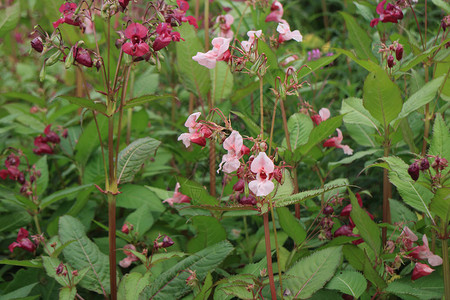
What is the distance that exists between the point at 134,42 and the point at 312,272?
2.93ft

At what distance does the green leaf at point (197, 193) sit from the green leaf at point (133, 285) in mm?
305

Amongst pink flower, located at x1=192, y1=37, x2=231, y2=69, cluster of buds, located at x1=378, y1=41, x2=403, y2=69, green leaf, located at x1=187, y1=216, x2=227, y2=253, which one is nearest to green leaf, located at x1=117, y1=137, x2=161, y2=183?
green leaf, located at x1=187, y1=216, x2=227, y2=253

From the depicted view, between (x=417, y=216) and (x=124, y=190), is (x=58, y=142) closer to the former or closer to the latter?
(x=124, y=190)

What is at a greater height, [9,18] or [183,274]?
[9,18]

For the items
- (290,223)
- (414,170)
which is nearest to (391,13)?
(414,170)

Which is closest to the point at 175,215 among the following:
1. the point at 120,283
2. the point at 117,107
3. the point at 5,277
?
the point at 120,283

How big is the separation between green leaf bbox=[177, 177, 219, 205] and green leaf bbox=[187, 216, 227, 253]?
6 centimetres

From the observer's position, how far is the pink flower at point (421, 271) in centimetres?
145

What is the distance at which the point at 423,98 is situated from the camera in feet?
4.97

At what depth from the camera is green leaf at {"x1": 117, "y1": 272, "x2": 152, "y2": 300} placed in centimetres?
153

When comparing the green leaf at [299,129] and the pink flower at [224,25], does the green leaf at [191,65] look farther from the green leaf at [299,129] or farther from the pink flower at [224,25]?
the green leaf at [299,129]

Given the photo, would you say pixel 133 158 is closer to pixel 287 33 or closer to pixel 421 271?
pixel 287 33

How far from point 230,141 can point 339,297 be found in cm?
72

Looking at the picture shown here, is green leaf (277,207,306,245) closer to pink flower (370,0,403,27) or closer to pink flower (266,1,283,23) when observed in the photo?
pink flower (370,0,403,27)
